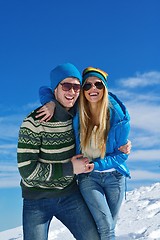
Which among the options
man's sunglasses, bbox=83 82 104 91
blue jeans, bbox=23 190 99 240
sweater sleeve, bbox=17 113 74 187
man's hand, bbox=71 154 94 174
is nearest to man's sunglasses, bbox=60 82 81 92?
man's sunglasses, bbox=83 82 104 91

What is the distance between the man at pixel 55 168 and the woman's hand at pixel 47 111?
0.04 meters

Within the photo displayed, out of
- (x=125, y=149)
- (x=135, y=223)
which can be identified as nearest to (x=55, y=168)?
(x=125, y=149)

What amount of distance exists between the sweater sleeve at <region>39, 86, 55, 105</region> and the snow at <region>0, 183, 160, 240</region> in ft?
10.1

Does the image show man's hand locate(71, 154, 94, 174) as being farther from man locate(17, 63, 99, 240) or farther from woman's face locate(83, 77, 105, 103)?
woman's face locate(83, 77, 105, 103)

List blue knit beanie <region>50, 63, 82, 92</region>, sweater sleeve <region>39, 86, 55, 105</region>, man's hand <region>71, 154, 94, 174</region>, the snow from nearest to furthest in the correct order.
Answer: man's hand <region>71, 154, 94, 174</region> → blue knit beanie <region>50, 63, 82, 92</region> → sweater sleeve <region>39, 86, 55, 105</region> → the snow

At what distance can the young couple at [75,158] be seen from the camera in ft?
13.3

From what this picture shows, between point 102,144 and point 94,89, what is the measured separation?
0.54 metres

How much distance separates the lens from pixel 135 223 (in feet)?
24.5

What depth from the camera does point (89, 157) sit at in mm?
4223

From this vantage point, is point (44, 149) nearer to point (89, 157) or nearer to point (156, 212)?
point (89, 157)

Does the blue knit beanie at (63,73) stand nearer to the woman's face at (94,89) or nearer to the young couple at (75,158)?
the young couple at (75,158)

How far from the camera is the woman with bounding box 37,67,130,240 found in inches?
161

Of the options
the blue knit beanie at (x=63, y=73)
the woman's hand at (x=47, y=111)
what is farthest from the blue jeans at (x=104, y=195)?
the blue knit beanie at (x=63, y=73)

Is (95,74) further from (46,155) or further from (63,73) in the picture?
(46,155)
